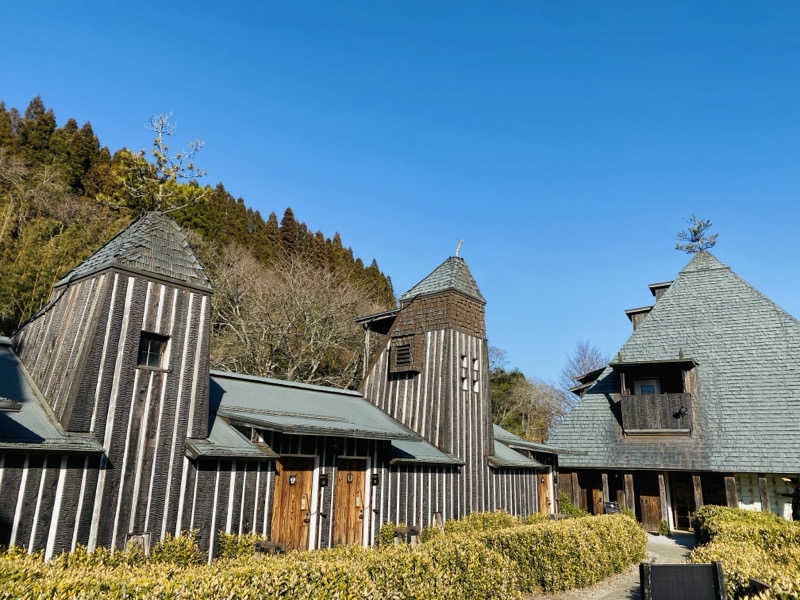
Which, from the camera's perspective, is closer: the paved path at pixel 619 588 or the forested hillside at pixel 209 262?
the paved path at pixel 619 588

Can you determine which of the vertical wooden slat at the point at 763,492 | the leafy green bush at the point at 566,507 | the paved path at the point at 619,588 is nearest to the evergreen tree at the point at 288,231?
the leafy green bush at the point at 566,507

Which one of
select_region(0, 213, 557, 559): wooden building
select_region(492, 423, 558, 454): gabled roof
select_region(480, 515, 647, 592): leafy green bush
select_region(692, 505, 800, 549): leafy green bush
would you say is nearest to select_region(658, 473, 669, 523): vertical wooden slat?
select_region(492, 423, 558, 454): gabled roof

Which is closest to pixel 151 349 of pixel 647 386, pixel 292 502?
pixel 292 502

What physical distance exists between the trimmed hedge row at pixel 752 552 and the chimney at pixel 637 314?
13.7m

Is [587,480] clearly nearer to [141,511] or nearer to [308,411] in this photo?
[308,411]

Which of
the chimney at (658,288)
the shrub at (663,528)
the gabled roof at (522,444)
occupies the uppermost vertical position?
the chimney at (658,288)

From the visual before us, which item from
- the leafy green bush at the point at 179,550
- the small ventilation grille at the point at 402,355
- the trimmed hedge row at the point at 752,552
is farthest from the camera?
the small ventilation grille at the point at 402,355

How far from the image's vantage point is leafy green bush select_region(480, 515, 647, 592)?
8625 mm

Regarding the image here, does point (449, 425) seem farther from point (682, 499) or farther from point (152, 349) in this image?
point (682, 499)

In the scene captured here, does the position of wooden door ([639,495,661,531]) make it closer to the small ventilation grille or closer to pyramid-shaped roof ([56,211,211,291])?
the small ventilation grille

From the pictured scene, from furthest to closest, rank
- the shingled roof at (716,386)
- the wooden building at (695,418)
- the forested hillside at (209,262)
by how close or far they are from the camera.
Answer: the forested hillside at (209,262) < the shingled roof at (716,386) < the wooden building at (695,418)

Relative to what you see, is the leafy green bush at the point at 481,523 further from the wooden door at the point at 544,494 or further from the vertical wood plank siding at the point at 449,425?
the wooden door at the point at 544,494

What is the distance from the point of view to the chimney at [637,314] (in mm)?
25406

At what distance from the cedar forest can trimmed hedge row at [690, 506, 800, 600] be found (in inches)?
720
